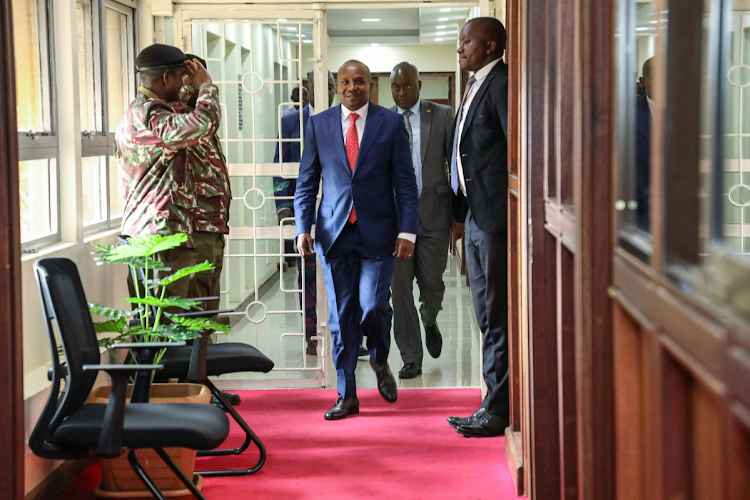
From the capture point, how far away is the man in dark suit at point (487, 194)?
3.79 meters

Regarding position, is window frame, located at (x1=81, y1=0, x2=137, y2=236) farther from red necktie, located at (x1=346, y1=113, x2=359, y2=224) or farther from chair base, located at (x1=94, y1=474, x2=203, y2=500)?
chair base, located at (x1=94, y1=474, x2=203, y2=500)

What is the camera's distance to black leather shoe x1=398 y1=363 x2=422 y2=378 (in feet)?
16.6

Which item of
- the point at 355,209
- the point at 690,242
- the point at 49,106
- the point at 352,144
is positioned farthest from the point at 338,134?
the point at 690,242

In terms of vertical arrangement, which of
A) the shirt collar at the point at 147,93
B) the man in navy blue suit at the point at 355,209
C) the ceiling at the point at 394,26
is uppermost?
the ceiling at the point at 394,26

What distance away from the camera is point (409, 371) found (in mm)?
5055

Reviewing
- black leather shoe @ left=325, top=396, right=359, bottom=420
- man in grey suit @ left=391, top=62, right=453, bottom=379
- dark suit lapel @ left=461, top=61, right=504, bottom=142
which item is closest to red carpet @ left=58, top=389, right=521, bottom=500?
black leather shoe @ left=325, top=396, right=359, bottom=420

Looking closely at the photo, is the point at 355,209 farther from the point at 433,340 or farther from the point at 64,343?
the point at 64,343

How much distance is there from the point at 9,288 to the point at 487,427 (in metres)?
2.39

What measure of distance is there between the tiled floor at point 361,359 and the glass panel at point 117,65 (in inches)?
55.4

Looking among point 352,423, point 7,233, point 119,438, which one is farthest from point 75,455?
point 352,423

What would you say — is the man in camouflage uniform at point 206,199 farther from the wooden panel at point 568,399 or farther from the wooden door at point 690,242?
the wooden door at point 690,242

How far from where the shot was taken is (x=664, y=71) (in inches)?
45.6

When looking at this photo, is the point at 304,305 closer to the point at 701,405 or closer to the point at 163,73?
the point at 163,73

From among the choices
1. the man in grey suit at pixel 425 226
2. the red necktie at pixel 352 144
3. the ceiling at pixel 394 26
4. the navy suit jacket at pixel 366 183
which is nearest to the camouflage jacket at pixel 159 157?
the navy suit jacket at pixel 366 183
